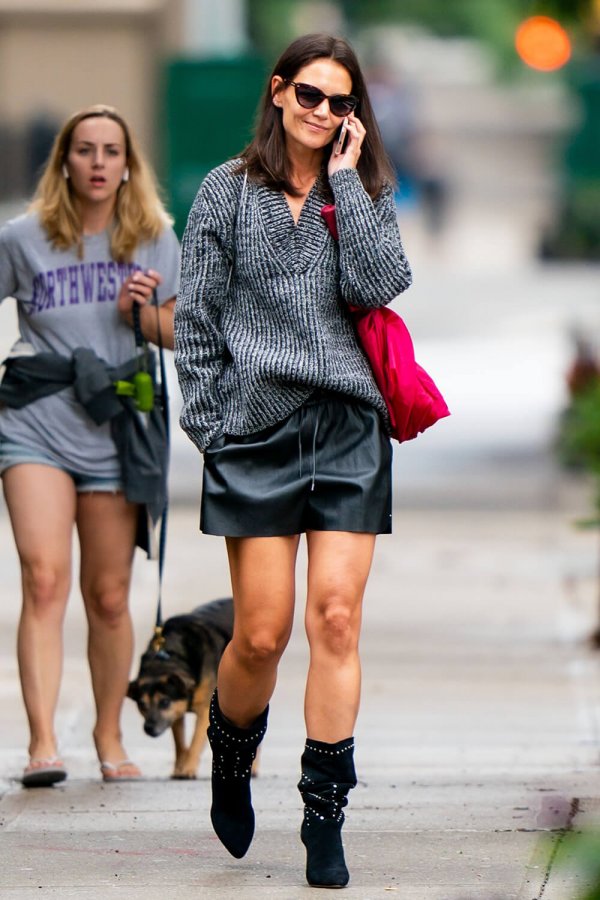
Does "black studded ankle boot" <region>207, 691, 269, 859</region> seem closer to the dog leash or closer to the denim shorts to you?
the dog leash

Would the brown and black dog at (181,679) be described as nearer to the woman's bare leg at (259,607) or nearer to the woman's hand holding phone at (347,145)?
the woman's bare leg at (259,607)

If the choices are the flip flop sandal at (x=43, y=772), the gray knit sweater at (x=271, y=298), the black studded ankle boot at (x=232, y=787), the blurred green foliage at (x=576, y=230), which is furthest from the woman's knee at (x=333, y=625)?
the blurred green foliage at (x=576, y=230)

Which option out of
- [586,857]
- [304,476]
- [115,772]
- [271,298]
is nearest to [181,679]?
[115,772]

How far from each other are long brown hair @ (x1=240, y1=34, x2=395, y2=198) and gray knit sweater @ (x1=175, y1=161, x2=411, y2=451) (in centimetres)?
5

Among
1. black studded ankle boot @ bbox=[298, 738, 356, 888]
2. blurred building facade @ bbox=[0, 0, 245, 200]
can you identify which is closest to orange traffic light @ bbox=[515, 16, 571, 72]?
blurred building facade @ bbox=[0, 0, 245, 200]

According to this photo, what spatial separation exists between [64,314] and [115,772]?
140cm

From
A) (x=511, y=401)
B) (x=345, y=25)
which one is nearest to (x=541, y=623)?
(x=511, y=401)

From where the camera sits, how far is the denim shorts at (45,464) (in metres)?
5.84

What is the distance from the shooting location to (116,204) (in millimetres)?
6004

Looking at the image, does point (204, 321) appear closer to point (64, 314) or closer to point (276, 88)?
point (276, 88)

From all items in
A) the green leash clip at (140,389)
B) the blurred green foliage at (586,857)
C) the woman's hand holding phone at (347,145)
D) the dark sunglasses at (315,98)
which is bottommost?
the green leash clip at (140,389)

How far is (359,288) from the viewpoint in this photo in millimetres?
4590

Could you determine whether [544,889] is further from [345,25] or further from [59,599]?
[345,25]

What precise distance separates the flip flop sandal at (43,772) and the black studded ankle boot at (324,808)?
1.52 m
